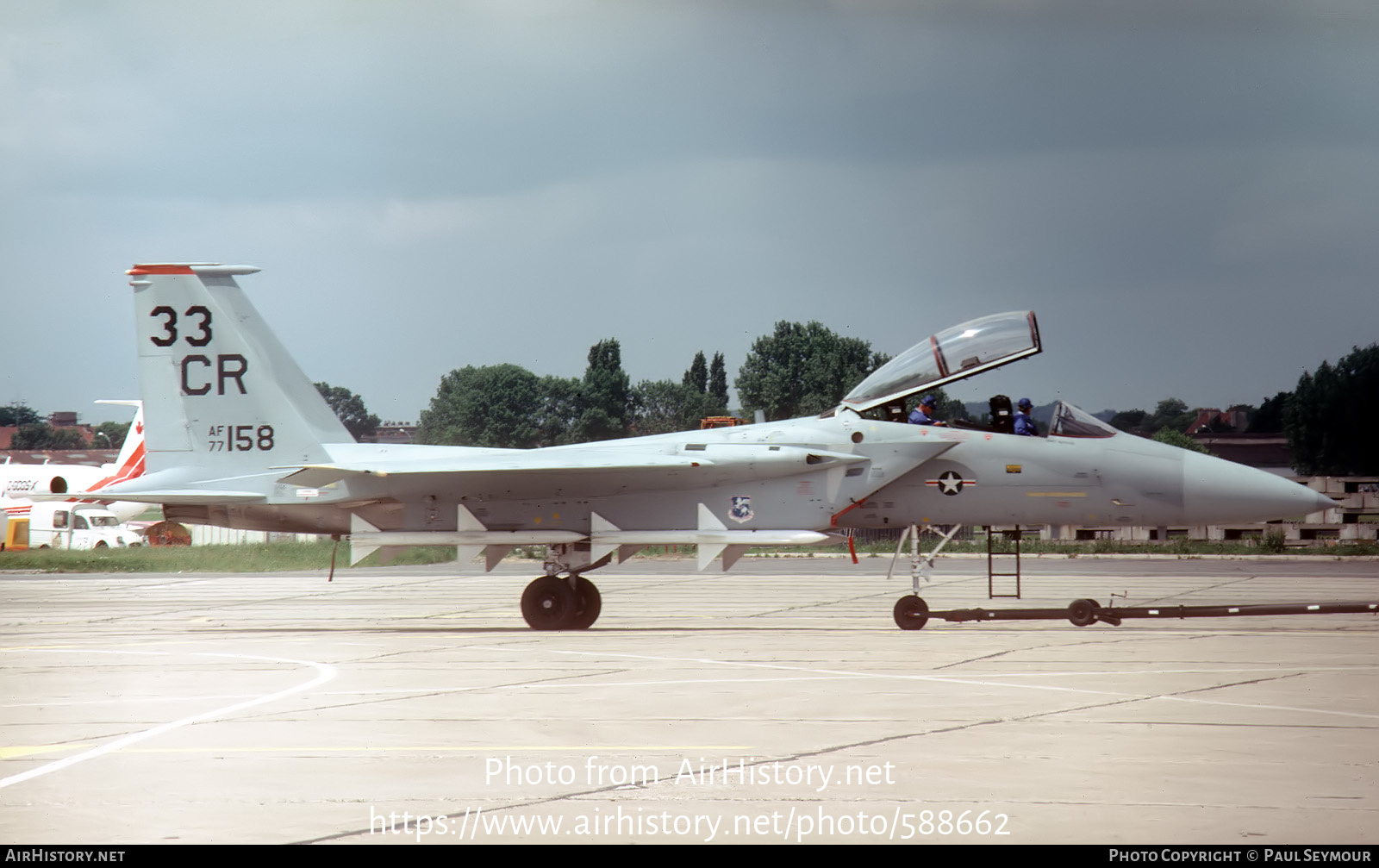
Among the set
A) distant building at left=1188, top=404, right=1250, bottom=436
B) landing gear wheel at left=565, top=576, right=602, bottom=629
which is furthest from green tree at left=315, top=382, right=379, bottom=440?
landing gear wheel at left=565, top=576, right=602, bottom=629

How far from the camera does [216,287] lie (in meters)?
15.6

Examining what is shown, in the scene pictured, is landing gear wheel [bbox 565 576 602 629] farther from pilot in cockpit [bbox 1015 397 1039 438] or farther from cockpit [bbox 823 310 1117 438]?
pilot in cockpit [bbox 1015 397 1039 438]

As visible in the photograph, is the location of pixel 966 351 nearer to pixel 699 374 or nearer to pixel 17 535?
pixel 17 535

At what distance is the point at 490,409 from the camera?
5997 centimetres

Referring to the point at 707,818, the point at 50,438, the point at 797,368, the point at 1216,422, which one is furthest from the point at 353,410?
the point at 707,818

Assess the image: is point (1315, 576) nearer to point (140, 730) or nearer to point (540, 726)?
point (540, 726)

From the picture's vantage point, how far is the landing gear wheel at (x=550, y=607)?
15156 mm

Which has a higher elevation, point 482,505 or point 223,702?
point 482,505

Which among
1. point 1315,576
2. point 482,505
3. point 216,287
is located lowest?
point 1315,576

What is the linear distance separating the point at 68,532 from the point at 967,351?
1442 inches

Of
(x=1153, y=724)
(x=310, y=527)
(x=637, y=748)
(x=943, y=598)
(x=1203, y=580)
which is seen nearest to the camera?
(x=637, y=748)

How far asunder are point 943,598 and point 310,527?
9356 millimetres

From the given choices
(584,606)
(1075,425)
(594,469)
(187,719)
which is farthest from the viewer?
(584,606)

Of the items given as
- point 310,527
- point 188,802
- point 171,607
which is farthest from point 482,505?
point 188,802
